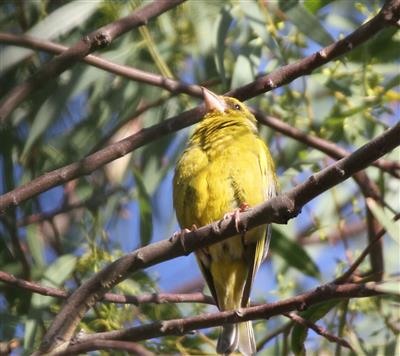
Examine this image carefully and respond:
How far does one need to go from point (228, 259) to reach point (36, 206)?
63.5 inches

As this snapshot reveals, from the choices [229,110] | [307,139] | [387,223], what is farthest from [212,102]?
[387,223]

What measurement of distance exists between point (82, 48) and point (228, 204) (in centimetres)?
91

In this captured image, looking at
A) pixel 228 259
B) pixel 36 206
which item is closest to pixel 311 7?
Answer: pixel 228 259

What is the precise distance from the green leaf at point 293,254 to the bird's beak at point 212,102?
64 cm

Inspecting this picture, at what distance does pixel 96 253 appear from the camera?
4402 millimetres

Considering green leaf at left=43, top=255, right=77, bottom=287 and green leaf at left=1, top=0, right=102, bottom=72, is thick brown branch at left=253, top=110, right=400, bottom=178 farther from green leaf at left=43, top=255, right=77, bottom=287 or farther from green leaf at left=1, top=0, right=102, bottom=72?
green leaf at left=43, top=255, right=77, bottom=287

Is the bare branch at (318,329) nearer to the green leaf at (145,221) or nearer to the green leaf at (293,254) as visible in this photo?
the green leaf at (145,221)

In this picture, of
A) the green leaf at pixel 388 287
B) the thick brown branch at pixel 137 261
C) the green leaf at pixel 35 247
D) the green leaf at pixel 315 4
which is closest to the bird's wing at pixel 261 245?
Result: the green leaf at pixel 315 4

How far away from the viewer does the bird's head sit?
4.51m

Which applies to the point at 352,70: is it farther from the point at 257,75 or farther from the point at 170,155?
the point at 170,155

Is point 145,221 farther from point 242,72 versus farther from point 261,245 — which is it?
point 242,72

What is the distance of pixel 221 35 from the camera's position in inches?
178

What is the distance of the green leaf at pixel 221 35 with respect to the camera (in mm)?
4371

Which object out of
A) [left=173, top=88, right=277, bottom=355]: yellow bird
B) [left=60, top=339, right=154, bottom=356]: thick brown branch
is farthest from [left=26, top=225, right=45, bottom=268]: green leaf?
[left=60, top=339, right=154, bottom=356]: thick brown branch
